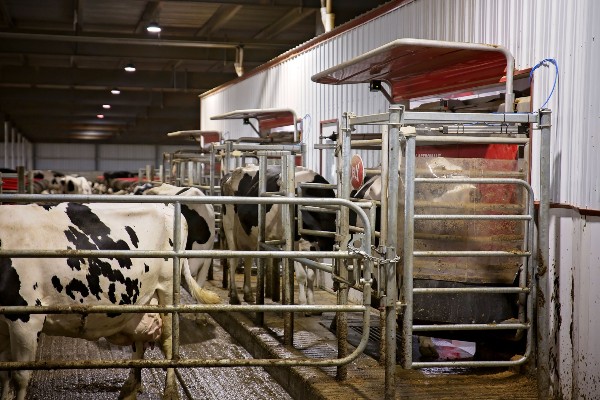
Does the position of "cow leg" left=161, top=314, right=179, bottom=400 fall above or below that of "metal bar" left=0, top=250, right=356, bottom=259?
below

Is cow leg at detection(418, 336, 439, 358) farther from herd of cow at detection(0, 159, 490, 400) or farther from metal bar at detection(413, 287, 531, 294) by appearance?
herd of cow at detection(0, 159, 490, 400)

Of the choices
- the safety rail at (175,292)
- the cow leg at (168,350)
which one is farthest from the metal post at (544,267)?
the cow leg at (168,350)

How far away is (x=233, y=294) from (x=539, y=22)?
17.3ft

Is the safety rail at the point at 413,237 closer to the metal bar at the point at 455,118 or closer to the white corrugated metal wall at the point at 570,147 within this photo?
the metal bar at the point at 455,118

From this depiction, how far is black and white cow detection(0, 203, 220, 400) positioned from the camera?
4.98m

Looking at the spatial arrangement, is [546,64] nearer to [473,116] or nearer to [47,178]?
[473,116]

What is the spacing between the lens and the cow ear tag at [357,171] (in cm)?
627

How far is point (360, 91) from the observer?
10.9m

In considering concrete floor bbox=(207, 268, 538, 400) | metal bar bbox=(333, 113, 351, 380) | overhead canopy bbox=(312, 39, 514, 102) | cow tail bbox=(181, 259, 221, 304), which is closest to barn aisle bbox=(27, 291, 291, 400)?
concrete floor bbox=(207, 268, 538, 400)

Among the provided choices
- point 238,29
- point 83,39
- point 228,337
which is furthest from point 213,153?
point 238,29

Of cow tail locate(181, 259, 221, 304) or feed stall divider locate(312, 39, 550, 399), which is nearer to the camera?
feed stall divider locate(312, 39, 550, 399)

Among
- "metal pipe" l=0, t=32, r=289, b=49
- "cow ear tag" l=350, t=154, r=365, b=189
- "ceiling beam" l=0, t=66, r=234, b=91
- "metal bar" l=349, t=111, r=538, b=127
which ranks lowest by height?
"cow ear tag" l=350, t=154, r=365, b=189

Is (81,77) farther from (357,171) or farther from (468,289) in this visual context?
(468,289)

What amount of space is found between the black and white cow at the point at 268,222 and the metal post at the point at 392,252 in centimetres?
313
